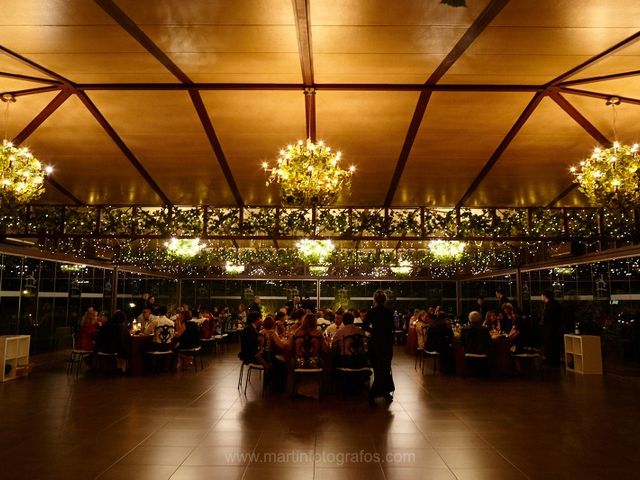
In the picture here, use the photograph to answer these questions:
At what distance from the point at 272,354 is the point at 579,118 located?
18.9 ft

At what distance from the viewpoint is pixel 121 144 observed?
8516 mm

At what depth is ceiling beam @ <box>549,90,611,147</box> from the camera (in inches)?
281

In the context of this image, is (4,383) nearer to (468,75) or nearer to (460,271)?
(468,75)

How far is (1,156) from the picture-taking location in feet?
21.3

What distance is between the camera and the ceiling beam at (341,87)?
6.91 m

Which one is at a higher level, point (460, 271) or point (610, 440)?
point (460, 271)

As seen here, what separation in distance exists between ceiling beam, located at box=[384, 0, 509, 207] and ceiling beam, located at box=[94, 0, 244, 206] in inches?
118

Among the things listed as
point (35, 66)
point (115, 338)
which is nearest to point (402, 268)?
point (115, 338)

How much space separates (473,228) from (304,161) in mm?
5493

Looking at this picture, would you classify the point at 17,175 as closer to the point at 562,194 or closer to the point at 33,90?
the point at 33,90

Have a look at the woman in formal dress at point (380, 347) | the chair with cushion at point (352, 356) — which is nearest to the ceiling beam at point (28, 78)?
the woman in formal dress at point (380, 347)

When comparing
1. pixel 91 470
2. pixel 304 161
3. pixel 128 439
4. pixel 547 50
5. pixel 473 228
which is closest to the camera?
pixel 91 470

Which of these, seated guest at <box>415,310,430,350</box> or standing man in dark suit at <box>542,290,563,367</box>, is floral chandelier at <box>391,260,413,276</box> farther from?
standing man in dark suit at <box>542,290,563,367</box>

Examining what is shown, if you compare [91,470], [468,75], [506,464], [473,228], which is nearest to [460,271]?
[473,228]
